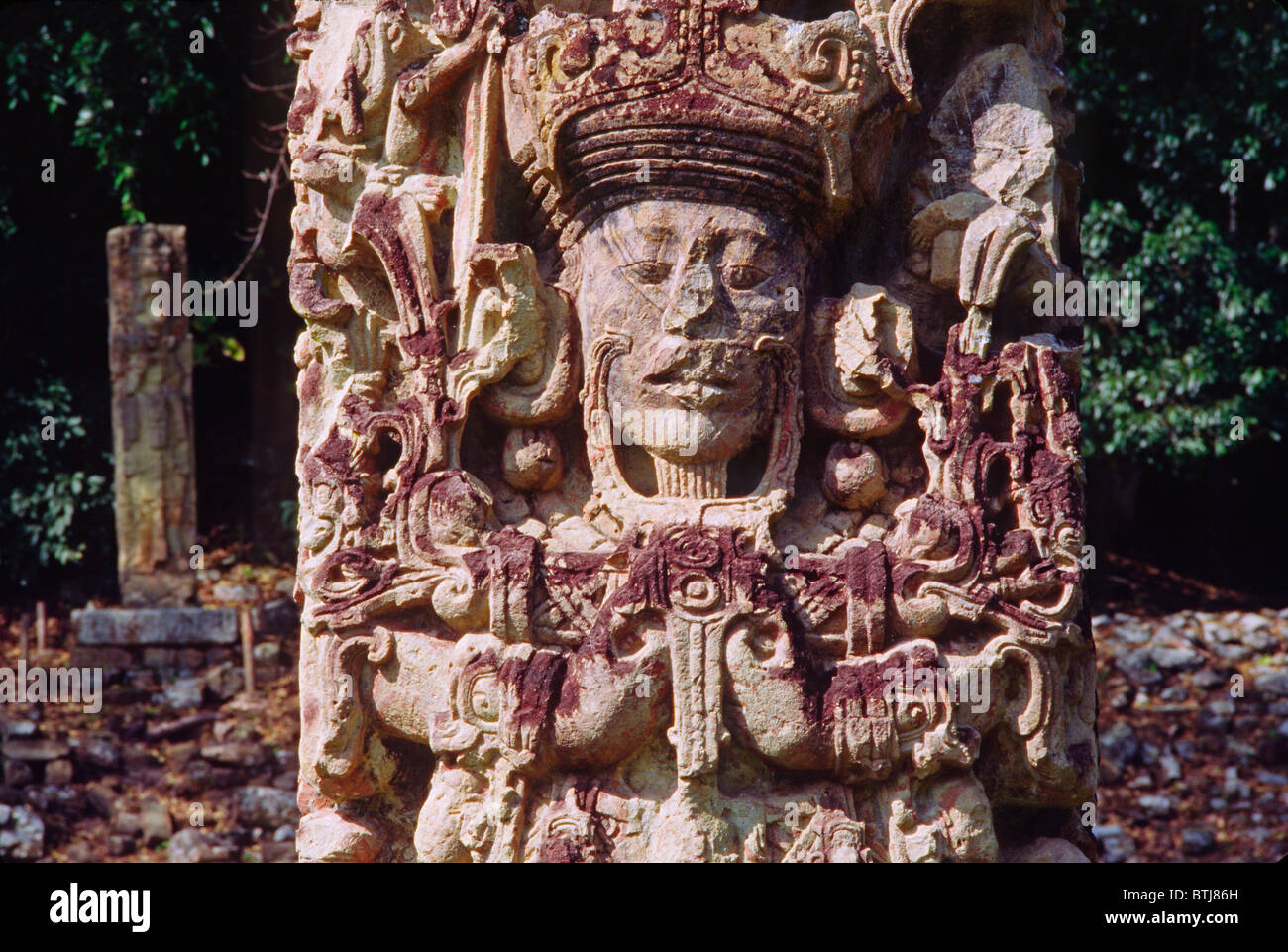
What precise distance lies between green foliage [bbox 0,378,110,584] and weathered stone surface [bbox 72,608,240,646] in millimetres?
619

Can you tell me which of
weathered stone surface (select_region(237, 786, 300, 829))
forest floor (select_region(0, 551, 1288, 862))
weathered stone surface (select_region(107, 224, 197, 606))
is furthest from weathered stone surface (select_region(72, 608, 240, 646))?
weathered stone surface (select_region(237, 786, 300, 829))

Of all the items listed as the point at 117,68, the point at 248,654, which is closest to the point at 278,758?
the point at 248,654

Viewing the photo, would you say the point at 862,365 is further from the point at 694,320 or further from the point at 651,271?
the point at 651,271

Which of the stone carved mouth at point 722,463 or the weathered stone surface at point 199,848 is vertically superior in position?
the stone carved mouth at point 722,463

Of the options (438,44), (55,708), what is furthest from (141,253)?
(438,44)

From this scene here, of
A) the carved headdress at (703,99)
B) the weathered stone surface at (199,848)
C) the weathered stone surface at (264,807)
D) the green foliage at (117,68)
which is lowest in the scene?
the weathered stone surface at (199,848)

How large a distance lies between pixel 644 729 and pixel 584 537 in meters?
0.64

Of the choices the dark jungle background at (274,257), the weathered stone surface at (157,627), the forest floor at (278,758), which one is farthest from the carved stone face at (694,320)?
the weathered stone surface at (157,627)

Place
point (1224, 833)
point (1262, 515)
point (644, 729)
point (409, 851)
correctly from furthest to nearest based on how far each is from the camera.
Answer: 1. point (1262, 515)
2. point (1224, 833)
3. point (409, 851)
4. point (644, 729)

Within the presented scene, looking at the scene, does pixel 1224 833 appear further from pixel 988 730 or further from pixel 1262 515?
pixel 988 730

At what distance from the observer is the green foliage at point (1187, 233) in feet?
33.3

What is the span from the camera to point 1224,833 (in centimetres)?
930

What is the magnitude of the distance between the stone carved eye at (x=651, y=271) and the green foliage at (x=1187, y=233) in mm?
5765

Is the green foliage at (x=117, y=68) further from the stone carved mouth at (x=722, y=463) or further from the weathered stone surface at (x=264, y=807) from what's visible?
the stone carved mouth at (x=722, y=463)
